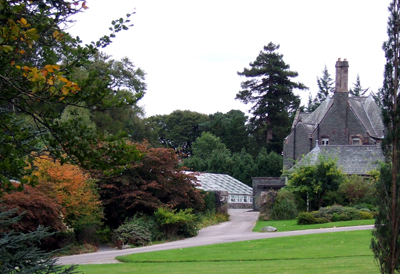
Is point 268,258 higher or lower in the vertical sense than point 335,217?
lower

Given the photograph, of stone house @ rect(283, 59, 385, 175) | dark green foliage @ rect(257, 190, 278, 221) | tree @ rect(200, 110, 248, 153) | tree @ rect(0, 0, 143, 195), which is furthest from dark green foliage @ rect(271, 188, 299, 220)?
tree @ rect(200, 110, 248, 153)

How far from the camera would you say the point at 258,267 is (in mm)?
14836

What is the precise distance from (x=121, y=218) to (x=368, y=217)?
14854 mm

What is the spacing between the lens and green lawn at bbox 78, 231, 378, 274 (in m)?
14.3

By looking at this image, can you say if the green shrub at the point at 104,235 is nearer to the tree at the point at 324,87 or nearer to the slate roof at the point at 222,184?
the slate roof at the point at 222,184

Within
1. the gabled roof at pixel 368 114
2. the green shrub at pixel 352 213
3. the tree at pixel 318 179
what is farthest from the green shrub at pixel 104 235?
the gabled roof at pixel 368 114

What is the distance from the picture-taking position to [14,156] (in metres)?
4.54

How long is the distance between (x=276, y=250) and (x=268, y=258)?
1863mm

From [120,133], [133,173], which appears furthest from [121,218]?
[120,133]

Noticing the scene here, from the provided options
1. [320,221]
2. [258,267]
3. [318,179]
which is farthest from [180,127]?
[258,267]

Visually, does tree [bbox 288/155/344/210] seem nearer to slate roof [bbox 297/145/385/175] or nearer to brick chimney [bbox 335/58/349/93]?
slate roof [bbox 297/145/385/175]

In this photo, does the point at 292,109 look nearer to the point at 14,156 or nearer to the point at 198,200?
the point at 198,200

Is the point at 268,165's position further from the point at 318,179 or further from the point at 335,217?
the point at 335,217

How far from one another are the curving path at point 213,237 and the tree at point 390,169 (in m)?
12.2
